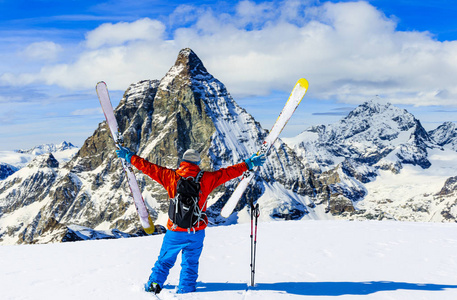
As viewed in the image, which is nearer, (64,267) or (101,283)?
(101,283)

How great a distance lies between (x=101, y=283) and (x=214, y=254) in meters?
4.21

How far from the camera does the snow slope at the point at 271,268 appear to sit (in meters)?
8.45

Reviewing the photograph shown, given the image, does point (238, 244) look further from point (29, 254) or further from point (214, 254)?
point (29, 254)

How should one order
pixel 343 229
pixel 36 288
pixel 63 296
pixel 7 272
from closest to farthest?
1. pixel 63 296
2. pixel 36 288
3. pixel 7 272
4. pixel 343 229

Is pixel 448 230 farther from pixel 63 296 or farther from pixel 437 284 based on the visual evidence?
pixel 63 296

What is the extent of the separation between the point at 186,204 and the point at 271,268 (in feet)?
12.1

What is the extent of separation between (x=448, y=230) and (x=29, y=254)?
1796cm

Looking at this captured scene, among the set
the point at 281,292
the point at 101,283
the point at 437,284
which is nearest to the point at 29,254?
the point at 101,283

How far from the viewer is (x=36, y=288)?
8898 millimetres

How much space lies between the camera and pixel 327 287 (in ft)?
28.9

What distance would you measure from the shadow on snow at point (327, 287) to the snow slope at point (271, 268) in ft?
0.07

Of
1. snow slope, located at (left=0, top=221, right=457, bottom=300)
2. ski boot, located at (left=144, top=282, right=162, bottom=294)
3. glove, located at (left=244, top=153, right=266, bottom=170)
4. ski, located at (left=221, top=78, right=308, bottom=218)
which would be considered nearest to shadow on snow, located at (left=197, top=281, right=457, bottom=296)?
snow slope, located at (left=0, top=221, right=457, bottom=300)

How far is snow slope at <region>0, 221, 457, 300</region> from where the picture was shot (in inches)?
332

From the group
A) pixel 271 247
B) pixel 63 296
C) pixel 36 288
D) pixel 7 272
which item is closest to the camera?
pixel 63 296
